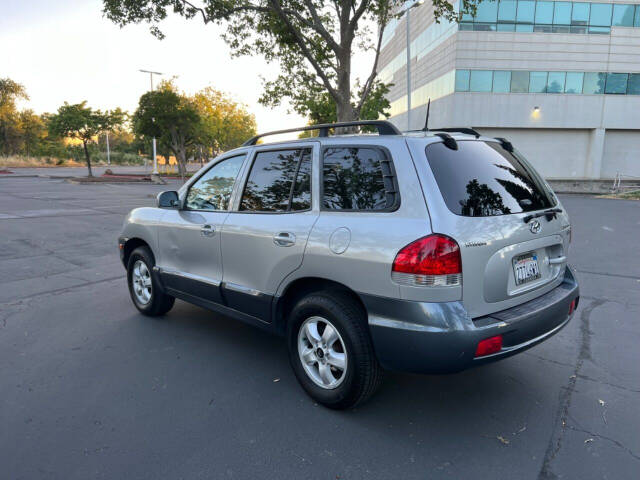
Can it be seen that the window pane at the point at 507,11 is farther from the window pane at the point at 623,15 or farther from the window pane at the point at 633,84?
the window pane at the point at 633,84

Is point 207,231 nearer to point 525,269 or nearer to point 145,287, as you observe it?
point 145,287

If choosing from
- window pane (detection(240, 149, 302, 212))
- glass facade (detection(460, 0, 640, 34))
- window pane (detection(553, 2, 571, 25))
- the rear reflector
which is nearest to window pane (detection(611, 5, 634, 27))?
glass facade (detection(460, 0, 640, 34))

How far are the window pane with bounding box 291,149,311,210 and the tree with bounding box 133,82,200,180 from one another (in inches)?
1322

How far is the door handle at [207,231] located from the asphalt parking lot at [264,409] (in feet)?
3.48

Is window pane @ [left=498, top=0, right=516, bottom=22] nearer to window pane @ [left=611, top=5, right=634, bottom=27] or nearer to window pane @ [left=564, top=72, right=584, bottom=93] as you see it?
window pane @ [left=564, top=72, right=584, bottom=93]

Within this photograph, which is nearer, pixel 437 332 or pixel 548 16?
pixel 437 332

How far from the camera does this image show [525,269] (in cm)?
293

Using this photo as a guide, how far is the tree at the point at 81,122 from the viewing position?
2819cm

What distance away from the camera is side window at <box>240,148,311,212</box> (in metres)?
3.32

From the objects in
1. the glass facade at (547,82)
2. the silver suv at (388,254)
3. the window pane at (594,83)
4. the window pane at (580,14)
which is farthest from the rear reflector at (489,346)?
the window pane at (580,14)

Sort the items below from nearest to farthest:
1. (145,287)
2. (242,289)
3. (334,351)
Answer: (334,351), (242,289), (145,287)

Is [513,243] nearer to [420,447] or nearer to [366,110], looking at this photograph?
[420,447]

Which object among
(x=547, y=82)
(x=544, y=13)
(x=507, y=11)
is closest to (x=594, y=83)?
(x=547, y=82)

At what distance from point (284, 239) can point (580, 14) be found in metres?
42.5
